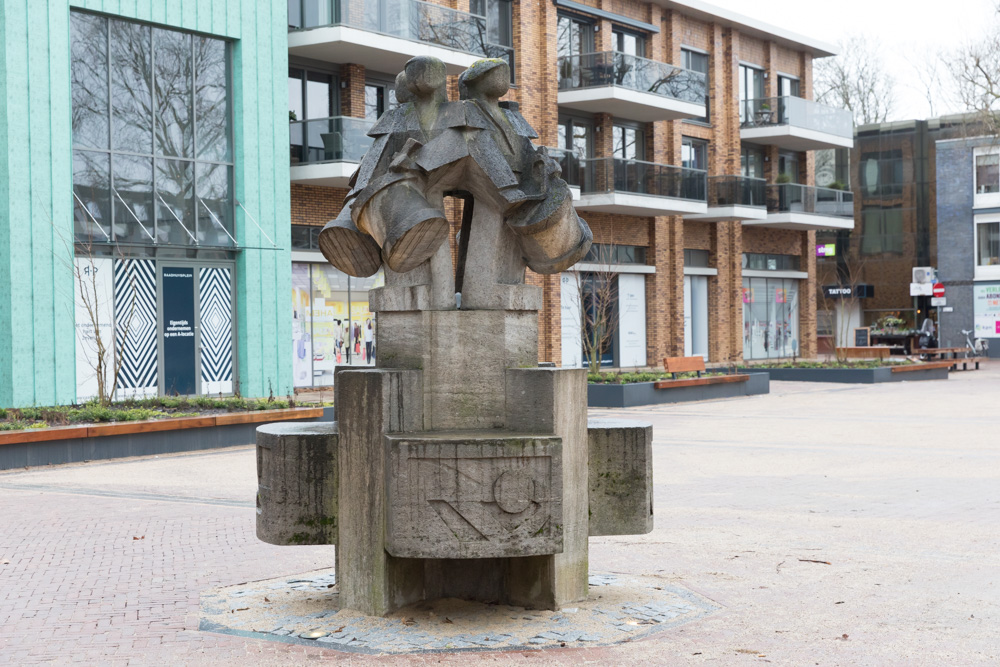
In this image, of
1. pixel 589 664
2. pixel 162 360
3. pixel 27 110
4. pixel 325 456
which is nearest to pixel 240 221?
pixel 162 360

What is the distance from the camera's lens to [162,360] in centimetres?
2169

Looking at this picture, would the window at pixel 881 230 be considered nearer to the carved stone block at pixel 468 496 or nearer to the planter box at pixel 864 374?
the planter box at pixel 864 374

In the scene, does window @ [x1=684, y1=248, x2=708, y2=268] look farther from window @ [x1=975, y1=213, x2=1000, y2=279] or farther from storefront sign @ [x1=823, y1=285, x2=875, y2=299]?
window @ [x1=975, y1=213, x2=1000, y2=279]

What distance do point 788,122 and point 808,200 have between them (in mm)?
2983

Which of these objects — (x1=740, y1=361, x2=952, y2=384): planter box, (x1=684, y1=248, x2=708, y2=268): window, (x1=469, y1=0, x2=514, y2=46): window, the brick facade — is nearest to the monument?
the brick facade

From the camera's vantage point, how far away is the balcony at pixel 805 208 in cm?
3934

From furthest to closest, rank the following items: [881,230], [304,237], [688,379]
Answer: [881,230] < [304,237] < [688,379]

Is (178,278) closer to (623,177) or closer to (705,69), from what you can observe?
(623,177)

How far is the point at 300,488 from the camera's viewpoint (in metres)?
6.19

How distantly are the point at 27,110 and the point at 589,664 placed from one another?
55.7ft

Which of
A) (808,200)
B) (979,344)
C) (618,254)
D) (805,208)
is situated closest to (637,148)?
(618,254)

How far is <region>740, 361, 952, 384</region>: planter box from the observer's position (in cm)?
2916

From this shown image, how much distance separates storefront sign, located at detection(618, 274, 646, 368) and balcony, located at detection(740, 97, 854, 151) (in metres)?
7.62

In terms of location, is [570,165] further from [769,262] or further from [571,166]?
[769,262]
